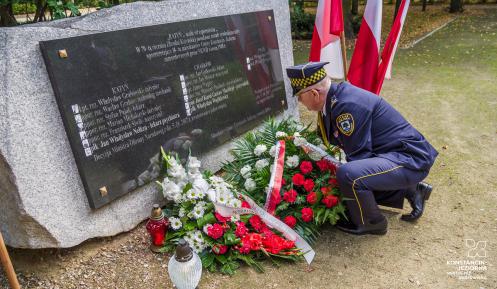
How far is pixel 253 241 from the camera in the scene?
9.16 feet

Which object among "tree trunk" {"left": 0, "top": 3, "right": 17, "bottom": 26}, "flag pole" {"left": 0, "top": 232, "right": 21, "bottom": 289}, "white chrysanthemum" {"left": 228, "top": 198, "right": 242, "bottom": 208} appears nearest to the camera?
"flag pole" {"left": 0, "top": 232, "right": 21, "bottom": 289}

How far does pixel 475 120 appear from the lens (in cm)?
514

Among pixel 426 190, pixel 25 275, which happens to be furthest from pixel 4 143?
pixel 426 190

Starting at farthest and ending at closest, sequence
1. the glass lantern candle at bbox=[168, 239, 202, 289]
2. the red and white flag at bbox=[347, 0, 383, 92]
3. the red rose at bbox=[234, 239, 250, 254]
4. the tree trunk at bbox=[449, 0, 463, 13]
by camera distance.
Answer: the tree trunk at bbox=[449, 0, 463, 13] < the red and white flag at bbox=[347, 0, 383, 92] < the red rose at bbox=[234, 239, 250, 254] < the glass lantern candle at bbox=[168, 239, 202, 289]

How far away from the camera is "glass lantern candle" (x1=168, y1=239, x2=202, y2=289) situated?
205 cm

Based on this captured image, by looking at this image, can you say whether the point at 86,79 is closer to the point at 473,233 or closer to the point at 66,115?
the point at 66,115

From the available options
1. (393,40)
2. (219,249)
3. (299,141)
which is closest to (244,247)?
(219,249)

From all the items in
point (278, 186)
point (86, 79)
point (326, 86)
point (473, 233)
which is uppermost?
point (86, 79)

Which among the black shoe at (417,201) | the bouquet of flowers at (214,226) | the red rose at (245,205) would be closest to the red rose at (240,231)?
the bouquet of flowers at (214,226)

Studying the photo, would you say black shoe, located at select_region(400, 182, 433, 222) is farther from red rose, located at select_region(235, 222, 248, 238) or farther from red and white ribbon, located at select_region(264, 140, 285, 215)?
red rose, located at select_region(235, 222, 248, 238)

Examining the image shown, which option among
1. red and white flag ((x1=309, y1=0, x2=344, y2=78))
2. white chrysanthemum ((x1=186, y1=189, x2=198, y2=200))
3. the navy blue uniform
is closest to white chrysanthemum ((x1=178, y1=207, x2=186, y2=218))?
white chrysanthemum ((x1=186, y1=189, x2=198, y2=200))

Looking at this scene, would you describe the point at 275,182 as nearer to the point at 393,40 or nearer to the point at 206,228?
the point at 206,228

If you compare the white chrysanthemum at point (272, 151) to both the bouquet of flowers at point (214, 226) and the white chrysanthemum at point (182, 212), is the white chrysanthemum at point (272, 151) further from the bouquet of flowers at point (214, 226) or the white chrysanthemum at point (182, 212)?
the white chrysanthemum at point (182, 212)

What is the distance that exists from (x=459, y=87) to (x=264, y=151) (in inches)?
182
